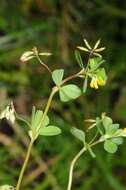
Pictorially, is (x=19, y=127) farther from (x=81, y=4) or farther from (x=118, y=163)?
(x=81, y=4)

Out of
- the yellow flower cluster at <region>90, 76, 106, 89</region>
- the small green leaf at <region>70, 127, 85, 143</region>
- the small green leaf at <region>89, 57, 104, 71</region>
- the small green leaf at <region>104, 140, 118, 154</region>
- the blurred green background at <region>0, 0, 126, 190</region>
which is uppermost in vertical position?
the blurred green background at <region>0, 0, 126, 190</region>

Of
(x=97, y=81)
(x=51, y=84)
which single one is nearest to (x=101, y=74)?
(x=97, y=81)

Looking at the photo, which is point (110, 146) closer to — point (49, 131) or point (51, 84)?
point (49, 131)

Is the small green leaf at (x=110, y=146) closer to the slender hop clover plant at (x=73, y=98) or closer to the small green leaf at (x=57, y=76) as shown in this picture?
the slender hop clover plant at (x=73, y=98)

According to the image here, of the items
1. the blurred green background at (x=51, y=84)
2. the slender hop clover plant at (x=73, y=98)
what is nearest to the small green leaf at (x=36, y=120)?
the slender hop clover plant at (x=73, y=98)

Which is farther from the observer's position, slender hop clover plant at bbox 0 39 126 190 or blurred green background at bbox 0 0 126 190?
blurred green background at bbox 0 0 126 190

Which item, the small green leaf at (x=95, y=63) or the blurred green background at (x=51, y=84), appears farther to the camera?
the blurred green background at (x=51, y=84)

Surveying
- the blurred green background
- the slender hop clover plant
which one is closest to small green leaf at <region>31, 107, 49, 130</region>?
the slender hop clover plant

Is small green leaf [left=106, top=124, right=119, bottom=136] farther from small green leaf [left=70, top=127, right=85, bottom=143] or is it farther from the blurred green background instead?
the blurred green background
